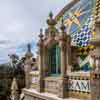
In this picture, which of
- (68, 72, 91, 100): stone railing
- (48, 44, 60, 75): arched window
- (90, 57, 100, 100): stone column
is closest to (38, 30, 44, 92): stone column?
(48, 44, 60, 75): arched window

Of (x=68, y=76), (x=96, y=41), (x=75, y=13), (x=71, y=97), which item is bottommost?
(x=71, y=97)

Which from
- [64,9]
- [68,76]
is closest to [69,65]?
[68,76]

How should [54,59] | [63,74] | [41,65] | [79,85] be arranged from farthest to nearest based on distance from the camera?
[41,65], [54,59], [63,74], [79,85]

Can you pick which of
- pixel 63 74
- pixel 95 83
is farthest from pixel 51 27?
pixel 95 83

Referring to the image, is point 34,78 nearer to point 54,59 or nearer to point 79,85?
point 54,59

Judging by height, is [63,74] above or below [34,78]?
above

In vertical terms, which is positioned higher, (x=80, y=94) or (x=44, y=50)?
(x=44, y=50)

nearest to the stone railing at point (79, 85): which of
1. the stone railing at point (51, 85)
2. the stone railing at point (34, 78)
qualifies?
the stone railing at point (51, 85)

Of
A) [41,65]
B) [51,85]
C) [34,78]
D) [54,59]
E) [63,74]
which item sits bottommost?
[51,85]

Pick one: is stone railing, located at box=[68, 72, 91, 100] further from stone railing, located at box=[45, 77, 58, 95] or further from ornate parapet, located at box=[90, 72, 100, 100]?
stone railing, located at box=[45, 77, 58, 95]

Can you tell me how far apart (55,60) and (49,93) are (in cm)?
172

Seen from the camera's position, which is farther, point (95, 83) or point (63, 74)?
point (63, 74)

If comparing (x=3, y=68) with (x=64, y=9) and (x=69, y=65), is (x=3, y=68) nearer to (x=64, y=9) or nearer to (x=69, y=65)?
(x=64, y=9)

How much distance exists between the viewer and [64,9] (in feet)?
61.7
